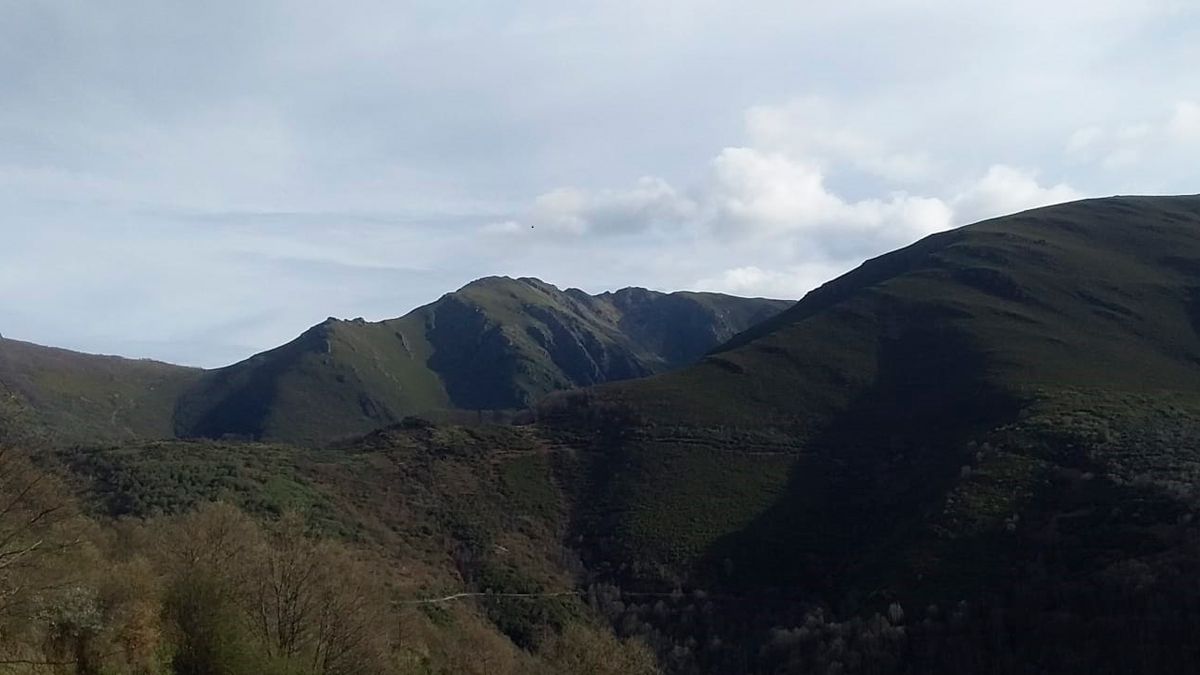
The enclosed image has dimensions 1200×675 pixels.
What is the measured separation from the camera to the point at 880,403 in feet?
400

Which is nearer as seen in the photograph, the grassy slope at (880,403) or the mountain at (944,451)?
the mountain at (944,451)

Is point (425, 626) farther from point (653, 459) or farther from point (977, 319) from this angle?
point (977, 319)

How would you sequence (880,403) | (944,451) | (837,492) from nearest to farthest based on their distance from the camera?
(944,451) < (837,492) < (880,403)

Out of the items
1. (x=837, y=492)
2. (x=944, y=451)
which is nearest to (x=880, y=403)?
(x=944, y=451)

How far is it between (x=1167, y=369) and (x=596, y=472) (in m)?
66.0

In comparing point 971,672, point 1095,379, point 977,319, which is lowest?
point 971,672

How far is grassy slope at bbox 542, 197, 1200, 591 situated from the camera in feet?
303

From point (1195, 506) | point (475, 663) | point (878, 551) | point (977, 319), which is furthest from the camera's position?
point (977, 319)

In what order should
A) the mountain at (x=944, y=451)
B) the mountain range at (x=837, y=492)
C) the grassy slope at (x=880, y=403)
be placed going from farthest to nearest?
the grassy slope at (x=880, y=403) < the mountain at (x=944, y=451) < the mountain range at (x=837, y=492)

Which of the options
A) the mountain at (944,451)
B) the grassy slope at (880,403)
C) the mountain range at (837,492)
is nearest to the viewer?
the mountain range at (837,492)

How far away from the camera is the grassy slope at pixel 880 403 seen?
3642 inches

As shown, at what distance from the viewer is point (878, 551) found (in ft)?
282

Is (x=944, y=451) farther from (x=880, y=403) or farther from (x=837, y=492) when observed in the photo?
(x=880, y=403)

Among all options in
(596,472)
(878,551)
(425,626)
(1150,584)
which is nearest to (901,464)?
(878,551)
